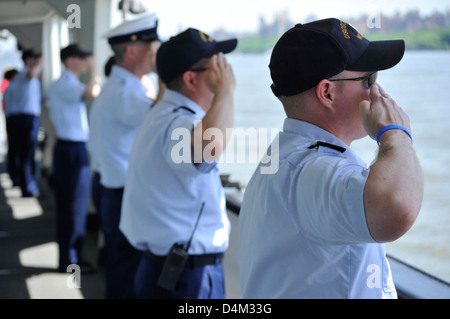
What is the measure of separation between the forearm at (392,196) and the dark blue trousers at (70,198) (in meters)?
3.58

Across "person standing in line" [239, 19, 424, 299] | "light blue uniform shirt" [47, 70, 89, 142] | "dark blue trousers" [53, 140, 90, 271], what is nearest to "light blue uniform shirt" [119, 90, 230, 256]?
"person standing in line" [239, 19, 424, 299]

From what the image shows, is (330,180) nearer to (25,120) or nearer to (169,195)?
(169,195)

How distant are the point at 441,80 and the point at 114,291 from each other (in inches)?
76.0

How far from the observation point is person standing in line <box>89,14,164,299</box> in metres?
2.89

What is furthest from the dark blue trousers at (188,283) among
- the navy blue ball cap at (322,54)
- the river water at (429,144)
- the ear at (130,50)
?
the ear at (130,50)

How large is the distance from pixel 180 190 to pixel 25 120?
5811mm

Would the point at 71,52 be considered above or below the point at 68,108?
above

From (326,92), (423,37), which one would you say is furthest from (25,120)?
(326,92)

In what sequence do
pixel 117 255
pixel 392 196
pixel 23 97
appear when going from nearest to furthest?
pixel 392 196, pixel 117 255, pixel 23 97

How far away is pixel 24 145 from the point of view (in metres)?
7.33

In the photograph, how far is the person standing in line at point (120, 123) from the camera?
2.89m

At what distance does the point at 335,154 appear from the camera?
1135 mm
